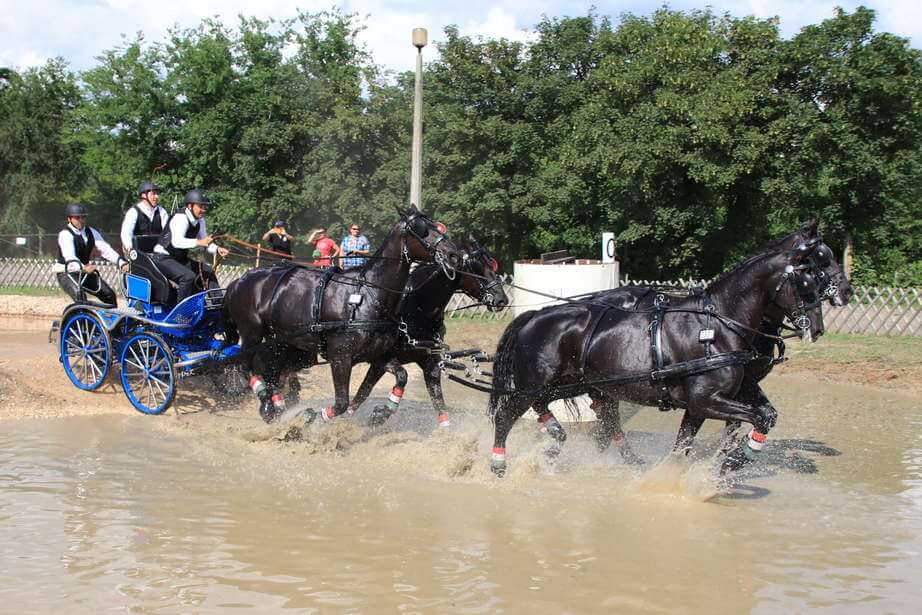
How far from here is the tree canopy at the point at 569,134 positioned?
866 inches

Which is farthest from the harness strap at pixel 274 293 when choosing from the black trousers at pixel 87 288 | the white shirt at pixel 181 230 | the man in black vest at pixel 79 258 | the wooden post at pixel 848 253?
the wooden post at pixel 848 253

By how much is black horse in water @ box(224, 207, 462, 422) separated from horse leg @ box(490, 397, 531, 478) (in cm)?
154

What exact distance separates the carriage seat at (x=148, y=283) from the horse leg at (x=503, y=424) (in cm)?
465

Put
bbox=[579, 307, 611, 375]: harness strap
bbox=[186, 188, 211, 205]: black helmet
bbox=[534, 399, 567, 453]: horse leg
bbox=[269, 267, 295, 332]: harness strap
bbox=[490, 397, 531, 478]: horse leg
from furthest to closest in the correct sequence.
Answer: bbox=[186, 188, 211, 205]: black helmet < bbox=[269, 267, 295, 332]: harness strap < bbox=[534, 399, 567, 453]: horse leg < bbox=[490, 397, 531, 478]: horse leg < bbox=[579, 307, 611, 375]: harness strap

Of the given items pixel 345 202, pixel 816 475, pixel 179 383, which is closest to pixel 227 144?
pixel 345 202

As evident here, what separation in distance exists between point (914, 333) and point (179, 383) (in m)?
14.0

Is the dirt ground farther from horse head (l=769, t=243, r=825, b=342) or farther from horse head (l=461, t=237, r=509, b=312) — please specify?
horse head (l=769, t=243, r=825, b=342)

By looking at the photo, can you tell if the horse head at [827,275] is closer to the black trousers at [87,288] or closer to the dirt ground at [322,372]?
the dirt ground at [322,372]

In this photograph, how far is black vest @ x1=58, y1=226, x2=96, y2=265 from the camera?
11.2m

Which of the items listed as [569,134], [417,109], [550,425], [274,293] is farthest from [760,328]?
[569,134]

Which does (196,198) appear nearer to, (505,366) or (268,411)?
(268,411)

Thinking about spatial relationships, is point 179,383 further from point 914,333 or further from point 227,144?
point 227,144

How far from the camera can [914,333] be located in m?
18.0

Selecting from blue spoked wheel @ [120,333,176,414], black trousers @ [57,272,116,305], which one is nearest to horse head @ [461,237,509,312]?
blue spoked wheel @ [120,333,176,414]
